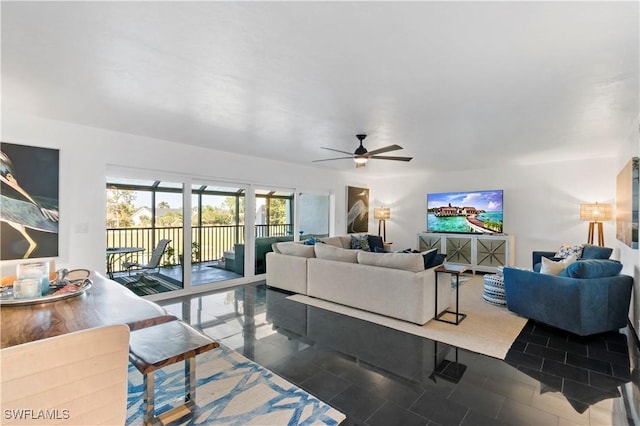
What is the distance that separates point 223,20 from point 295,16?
0.44 m

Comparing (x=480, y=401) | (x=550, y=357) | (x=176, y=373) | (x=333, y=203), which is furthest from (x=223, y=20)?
(x=333, y=203)

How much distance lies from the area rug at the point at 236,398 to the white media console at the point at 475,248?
5.86m

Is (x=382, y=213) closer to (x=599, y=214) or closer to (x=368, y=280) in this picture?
(x=599, y=214)

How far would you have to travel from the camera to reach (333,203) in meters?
7.89

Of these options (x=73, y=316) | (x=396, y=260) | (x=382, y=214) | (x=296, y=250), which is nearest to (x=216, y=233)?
(x=296, y=250)

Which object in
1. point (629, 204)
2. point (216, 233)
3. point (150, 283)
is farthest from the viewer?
point (216, 233)

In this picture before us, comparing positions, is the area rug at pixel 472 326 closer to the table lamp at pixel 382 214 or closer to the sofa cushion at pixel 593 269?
the sofa cushion at pixel 593 269

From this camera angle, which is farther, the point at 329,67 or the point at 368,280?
the point at 368,280

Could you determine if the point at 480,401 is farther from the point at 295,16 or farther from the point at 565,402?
the point at 295,16

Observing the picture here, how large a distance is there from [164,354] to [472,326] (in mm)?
3351

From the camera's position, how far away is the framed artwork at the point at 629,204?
3424 mm

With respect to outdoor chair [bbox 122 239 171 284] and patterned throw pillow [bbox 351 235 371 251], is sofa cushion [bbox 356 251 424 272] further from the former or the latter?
outdoor chair [bbox 122 239 171 284]

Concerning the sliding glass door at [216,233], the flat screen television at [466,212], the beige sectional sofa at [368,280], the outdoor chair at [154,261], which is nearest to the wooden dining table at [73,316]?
the beige sectional sofa at [368,280]

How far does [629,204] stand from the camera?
3.78 m
